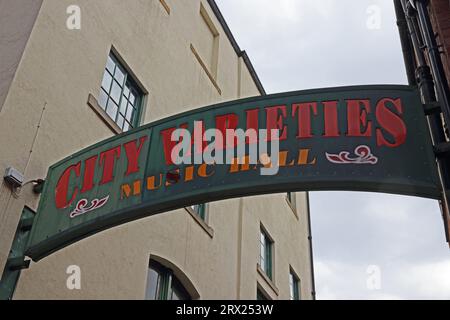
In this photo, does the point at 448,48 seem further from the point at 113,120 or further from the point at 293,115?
the point at 113,120

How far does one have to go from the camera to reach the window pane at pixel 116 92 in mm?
10055

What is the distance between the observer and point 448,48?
5.64 metres

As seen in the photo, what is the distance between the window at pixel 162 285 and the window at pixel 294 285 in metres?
7.74

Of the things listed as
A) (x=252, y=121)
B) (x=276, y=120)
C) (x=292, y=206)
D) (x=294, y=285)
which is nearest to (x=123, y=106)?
(x=252, y=121)

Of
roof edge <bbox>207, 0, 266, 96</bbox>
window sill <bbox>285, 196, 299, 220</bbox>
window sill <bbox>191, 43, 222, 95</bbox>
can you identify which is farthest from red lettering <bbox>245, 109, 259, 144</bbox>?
window sill <bbox>285, 196, 299, 220</bbox>

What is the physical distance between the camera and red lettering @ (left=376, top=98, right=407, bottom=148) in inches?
187

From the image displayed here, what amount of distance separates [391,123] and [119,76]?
6.85 meters

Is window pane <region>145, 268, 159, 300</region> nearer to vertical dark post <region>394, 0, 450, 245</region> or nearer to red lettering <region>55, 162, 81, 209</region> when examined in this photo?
red lettering <region>55, 162, 81, 209</region>

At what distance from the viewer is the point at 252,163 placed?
16.7ft

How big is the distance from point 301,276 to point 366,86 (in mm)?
14327

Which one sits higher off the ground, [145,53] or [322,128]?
[145,53]

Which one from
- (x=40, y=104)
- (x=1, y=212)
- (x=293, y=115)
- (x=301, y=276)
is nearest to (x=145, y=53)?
(x=40, y=104)

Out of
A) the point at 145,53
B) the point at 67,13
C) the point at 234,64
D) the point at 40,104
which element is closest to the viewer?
the point at 40,104
